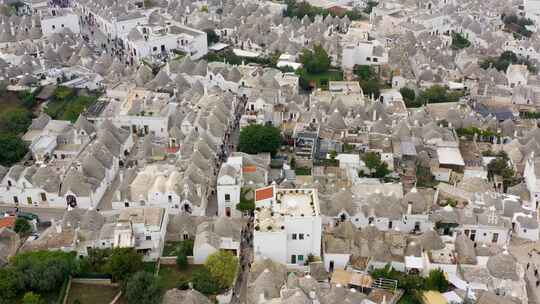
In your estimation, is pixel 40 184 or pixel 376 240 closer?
pixel 376 240

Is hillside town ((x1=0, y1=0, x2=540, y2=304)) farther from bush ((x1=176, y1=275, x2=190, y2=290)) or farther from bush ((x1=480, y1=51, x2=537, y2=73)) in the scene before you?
bush ((x1=480, y1=51, x2=537, y2=73))

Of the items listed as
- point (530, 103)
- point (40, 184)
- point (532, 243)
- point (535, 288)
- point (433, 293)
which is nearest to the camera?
point (433, 293)

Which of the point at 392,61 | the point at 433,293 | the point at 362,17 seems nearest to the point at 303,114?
the point at 392,61

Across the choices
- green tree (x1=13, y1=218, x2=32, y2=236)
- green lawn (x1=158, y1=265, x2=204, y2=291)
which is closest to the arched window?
green tree (x1=13, y1=218, x2=32, y2=236)

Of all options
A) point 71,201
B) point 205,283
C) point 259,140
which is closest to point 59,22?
point 71,201

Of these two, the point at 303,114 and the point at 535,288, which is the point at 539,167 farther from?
the point at 303,114

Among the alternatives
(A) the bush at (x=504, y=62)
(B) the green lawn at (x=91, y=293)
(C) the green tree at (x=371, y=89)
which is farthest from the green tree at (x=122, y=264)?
(A) the bush at (x=504, y=62)

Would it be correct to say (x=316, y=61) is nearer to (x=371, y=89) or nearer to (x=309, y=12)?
(x=371, y=89)
